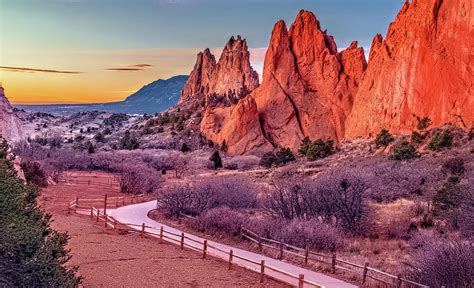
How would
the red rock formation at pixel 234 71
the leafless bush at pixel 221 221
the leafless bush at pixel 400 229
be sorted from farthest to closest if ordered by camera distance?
1. the red rock formation at pixel 234 71
2. the leafless bush at pixel 221 221
3. the leafless bush at pixel 400 229

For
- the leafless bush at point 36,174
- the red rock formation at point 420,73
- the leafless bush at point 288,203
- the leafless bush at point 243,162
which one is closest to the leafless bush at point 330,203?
the leafless bush at point 288,203

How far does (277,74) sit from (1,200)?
75858 mm

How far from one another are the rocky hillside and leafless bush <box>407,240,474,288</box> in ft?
136

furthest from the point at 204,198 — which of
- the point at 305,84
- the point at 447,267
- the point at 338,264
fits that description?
the point at 305,84

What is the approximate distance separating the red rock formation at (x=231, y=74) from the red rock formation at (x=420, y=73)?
40110 mm

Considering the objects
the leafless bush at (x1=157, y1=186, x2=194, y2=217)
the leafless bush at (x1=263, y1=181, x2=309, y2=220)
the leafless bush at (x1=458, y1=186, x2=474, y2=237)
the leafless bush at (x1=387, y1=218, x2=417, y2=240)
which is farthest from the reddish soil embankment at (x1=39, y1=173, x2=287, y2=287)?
the leafless bush at (x1=458, y1=186, x2=474, y2=237)

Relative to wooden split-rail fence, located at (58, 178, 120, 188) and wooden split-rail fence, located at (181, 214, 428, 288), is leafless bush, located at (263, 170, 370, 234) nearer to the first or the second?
wooden split-rail fence, located at (181, 214, 428, 288)

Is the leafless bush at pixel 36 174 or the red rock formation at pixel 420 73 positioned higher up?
the red rock formation at pixel 420 73

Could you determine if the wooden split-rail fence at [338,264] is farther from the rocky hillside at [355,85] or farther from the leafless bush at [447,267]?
the rocky hillside at [355,85]

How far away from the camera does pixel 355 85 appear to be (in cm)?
8112

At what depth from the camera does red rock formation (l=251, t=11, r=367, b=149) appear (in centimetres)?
7994

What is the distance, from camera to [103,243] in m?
26.7

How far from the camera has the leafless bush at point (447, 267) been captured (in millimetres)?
15258

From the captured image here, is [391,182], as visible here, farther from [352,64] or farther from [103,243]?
[352,64]
